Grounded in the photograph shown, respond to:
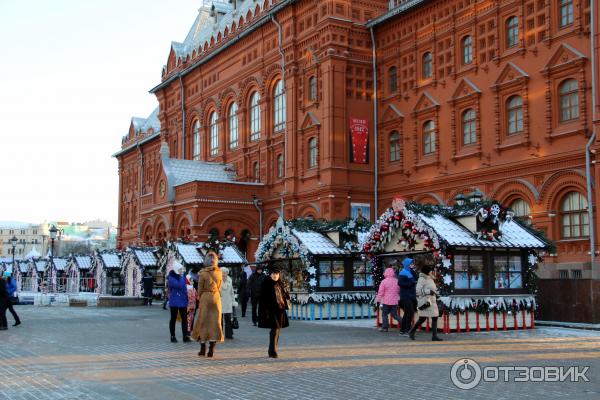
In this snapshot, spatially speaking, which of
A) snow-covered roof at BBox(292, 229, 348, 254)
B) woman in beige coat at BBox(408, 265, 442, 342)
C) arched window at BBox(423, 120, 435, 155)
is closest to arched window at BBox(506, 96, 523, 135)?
arched window at BBox(423, 120, 435, 155)

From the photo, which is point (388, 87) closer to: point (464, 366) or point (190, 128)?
point (190, 128)

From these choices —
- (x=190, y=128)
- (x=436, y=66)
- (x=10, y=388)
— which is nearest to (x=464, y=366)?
(x=10, y=388)

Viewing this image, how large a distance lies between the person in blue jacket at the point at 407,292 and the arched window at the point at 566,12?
16183mm

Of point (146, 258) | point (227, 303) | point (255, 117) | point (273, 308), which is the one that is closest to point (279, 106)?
point (255, 117)

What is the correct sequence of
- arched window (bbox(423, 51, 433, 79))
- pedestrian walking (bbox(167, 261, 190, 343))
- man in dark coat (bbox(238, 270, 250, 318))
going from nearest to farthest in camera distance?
pedestrian walking (bbox(167, 261, 190, 343)), man in dark coat (bbox(238, 270, 250, 318)), arched window (bbox(423, 51, 433, 79))

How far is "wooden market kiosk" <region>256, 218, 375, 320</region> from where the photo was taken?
23750 mm

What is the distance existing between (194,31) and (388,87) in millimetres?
25772

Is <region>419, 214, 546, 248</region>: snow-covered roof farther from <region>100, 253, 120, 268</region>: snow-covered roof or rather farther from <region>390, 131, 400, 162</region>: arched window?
<region>100, 253, 120, 268</region>: snow-covered roof

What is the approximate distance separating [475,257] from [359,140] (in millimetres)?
20844

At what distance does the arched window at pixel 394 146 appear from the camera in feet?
126

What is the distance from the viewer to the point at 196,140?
5566 cm

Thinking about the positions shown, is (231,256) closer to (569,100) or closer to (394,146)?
(394,146)

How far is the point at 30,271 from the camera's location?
5916 cm

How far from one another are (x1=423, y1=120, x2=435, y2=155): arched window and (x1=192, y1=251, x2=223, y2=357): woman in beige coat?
24080mm
